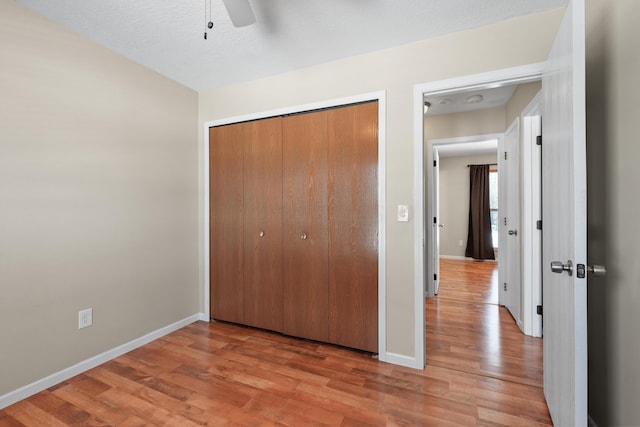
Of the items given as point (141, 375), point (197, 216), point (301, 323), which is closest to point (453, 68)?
point (301, 323)

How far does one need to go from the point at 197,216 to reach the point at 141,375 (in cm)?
151

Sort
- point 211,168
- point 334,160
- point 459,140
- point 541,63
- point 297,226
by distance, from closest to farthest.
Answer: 1. point 541,63
2. point 334,160
3. point 297,226
4. point 211,168
5. point 459,140

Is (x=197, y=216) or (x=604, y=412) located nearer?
(x=604, y=412)

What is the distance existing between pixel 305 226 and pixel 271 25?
4.97ft

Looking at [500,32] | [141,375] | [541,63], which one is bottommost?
[141,375]

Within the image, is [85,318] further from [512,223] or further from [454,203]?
[454,203]

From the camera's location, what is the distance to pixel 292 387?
1.86 m

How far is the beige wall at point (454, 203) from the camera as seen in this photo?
6812mm

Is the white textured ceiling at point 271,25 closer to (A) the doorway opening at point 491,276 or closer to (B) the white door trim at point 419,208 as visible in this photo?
(B) the white door trim at point 419,208

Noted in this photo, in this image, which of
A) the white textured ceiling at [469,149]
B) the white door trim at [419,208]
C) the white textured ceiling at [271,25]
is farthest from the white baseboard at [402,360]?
the white textured ceiling at [469,149]

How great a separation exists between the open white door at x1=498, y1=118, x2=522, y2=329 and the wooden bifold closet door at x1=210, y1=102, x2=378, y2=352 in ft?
5.57

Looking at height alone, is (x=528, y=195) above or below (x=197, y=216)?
above

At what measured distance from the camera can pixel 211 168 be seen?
2965mm

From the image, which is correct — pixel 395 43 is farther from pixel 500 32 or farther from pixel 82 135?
pixel 82 135
